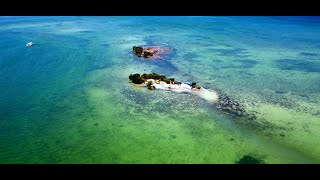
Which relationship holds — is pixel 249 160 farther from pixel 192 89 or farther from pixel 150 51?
pixel 150 51

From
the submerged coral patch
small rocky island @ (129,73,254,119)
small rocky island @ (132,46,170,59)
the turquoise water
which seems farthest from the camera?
small rocky island @ (132,46,170,59)

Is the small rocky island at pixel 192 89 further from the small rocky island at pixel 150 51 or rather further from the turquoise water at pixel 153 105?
the small rocky island at pixel 150 51

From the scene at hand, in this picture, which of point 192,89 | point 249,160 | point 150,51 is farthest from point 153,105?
point 150,51

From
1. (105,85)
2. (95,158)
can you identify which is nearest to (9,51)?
(105,85)

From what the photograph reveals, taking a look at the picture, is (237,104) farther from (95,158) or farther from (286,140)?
(95,158)

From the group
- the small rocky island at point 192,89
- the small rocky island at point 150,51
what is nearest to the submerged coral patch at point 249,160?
the small rocky island at point 192,89

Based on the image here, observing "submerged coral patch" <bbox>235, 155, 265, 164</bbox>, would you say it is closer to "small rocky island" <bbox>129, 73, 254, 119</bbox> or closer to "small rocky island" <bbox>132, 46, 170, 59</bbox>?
"small rocky island" <bbox>129, 73, 254, 119</bbox>

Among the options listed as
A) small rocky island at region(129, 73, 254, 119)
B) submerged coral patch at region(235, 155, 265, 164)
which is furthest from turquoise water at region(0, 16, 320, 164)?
small rocky island at region(129, 73, 254, 119)
